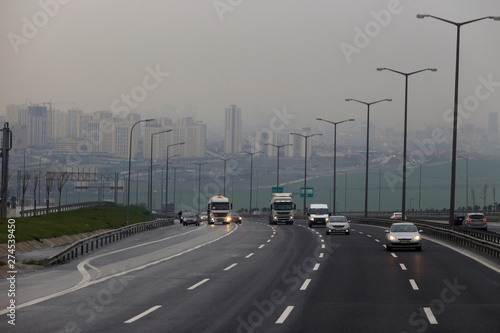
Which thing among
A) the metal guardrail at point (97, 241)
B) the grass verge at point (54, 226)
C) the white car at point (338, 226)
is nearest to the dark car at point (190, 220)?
the metal guardrail at point (97, 241)

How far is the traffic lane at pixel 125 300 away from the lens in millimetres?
Result: 16453

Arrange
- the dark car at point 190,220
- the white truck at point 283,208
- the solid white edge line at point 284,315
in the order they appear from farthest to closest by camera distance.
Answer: the dark car at point 190,220
the white truck at point 283,208
the solid white edge line at point 284,315

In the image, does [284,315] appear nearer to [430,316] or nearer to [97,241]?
[430,316]

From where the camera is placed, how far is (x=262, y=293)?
21.9m

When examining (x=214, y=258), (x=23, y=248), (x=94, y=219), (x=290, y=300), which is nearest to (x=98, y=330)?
(x=290, y=300)

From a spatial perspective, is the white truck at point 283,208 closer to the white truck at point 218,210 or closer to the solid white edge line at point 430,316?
the white truck at point 218,210

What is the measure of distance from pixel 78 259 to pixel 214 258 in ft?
20.7

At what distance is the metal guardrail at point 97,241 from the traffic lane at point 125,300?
4884mm

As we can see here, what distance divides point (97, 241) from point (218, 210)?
145 ft

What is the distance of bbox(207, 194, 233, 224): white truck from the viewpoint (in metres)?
88.1

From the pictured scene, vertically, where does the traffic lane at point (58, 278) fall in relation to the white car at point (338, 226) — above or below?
below

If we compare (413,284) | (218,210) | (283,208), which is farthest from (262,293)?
(218,210)

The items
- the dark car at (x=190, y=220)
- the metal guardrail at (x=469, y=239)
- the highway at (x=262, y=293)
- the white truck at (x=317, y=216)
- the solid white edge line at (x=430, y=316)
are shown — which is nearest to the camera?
the highway at (x=262, y=293)

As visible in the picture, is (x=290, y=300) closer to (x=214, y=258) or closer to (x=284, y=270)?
(x=284, y=270)
